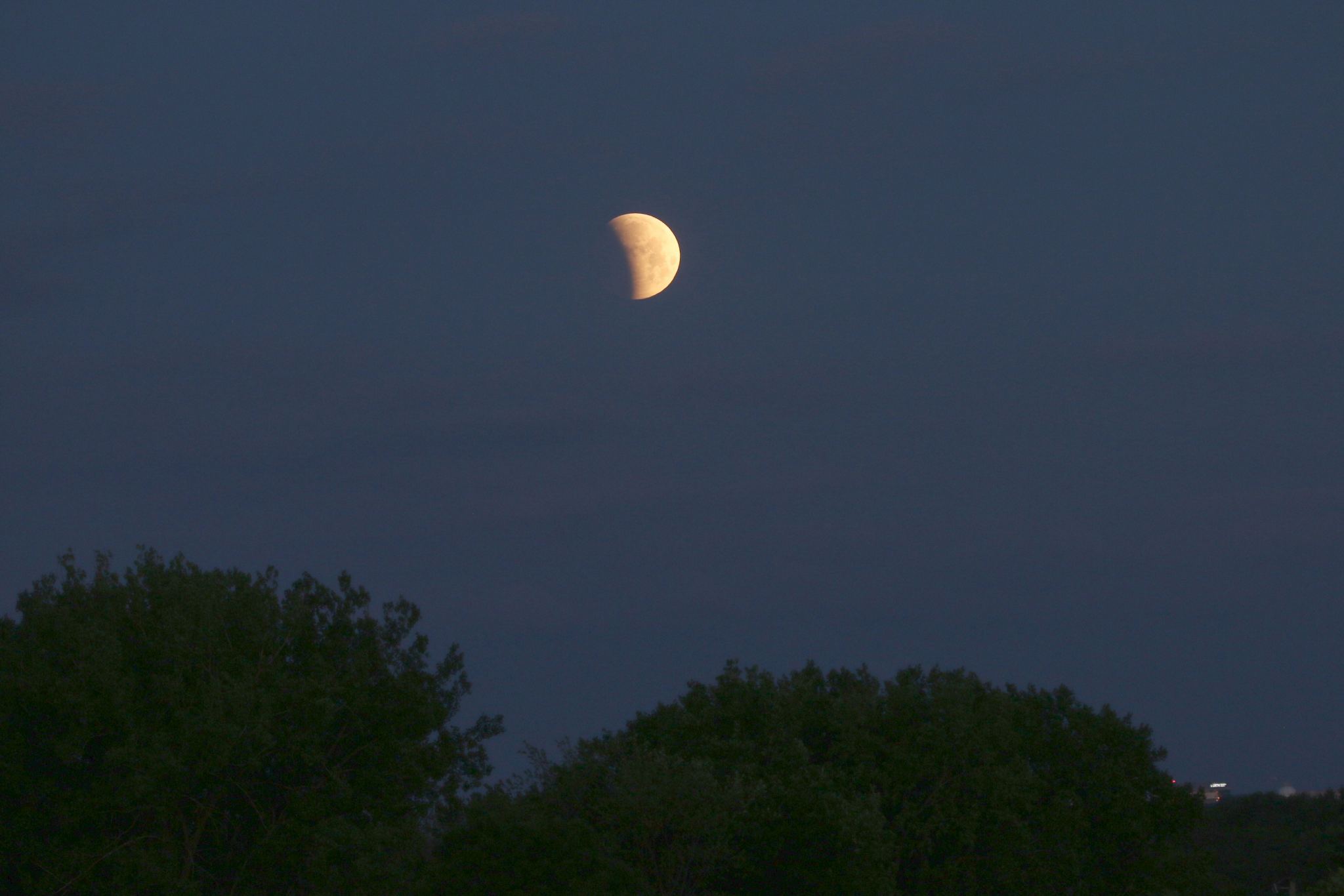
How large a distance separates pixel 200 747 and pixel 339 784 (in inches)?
175

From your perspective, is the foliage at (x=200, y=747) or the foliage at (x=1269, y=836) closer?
the foliage at (x=200, y=747)

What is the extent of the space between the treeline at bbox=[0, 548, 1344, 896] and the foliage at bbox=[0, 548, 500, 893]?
0.07 meters

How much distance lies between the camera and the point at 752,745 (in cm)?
4772

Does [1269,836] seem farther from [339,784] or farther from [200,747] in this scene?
[200,747]

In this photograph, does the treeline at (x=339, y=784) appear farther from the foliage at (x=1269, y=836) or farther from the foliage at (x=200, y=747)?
the foliage at (x=1269, y=836)

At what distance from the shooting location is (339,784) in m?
41.9

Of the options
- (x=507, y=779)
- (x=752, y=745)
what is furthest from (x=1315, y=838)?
(x=507, y=779)

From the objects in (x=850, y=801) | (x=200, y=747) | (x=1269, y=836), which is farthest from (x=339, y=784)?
(x=1269, y=836)

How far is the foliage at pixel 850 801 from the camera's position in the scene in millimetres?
37344

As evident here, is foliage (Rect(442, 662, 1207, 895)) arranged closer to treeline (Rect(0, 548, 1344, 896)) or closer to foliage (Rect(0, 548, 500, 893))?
treeline (Rect(0, 548, 1344, 896))

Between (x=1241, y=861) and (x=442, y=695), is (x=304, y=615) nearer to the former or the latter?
(x=442, y=695)

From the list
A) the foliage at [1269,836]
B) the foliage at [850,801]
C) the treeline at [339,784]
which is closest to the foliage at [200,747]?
the treeline at [339,784]

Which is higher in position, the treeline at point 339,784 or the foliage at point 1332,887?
the treeline at point 339,784

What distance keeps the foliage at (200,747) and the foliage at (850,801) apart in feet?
16.1
